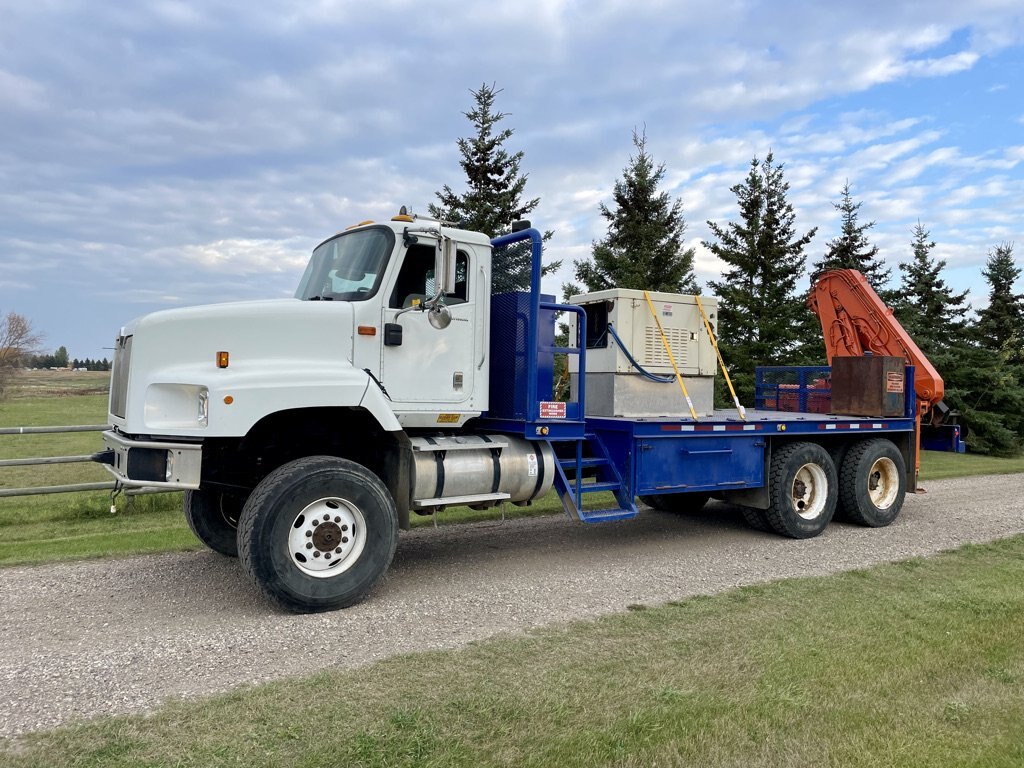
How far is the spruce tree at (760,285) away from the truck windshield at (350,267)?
643 inches

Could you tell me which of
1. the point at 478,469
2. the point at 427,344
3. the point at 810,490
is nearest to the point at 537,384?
the point at 478,469

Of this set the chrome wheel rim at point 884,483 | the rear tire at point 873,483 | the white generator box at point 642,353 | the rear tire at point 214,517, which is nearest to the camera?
the rear tire at point 214,517

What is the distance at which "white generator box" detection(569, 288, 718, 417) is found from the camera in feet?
28.2

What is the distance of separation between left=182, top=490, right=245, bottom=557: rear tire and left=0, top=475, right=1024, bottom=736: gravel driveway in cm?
21

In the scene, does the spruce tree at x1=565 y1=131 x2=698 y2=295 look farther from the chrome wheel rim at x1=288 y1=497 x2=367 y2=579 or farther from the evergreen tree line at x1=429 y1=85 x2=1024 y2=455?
the chrome wheel rim at x1=288 y1=497 x2=367 y2=579

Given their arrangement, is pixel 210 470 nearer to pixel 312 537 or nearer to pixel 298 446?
pixel 298 446

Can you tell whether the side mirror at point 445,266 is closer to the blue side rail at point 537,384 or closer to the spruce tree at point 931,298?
the blue side rail at point 537,384

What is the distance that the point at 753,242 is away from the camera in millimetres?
23125

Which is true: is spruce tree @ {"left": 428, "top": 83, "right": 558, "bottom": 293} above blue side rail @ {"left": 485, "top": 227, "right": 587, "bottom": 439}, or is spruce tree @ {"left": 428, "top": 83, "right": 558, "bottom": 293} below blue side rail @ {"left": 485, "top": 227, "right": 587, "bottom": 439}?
above

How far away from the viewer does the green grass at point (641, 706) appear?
A: 3580mm

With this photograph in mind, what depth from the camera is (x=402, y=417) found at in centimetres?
667

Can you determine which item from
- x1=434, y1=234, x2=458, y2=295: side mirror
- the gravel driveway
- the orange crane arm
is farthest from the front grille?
the orange crane arm

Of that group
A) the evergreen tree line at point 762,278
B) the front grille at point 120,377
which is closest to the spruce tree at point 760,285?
the evergreen tree line at point 762,278

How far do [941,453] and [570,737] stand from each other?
21.8 meters
